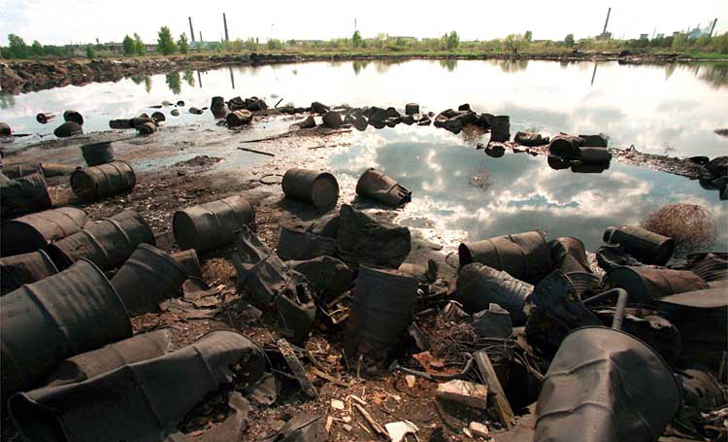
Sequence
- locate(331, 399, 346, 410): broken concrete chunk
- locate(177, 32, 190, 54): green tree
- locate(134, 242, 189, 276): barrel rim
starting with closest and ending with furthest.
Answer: locate(331, 399, 346, 410): broken concrete chunk → locate(134, 242, 189, 276): barrel rim → locate(177, 32, 190, 54): green tree

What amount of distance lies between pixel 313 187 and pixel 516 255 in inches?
172

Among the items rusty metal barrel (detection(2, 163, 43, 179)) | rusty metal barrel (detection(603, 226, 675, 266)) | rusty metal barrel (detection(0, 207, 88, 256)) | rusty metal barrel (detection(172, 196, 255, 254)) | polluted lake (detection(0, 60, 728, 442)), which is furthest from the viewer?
rusty metal barrel (detection(2, 163, 43, 179))

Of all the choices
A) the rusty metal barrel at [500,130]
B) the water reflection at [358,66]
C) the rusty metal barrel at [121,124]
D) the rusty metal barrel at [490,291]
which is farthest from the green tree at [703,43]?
the rusty metal barrel at [121,124]

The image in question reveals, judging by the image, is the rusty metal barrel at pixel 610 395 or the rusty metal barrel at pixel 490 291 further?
the rusty metal barrel at pixel 490 291

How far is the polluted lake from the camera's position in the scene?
270 cm

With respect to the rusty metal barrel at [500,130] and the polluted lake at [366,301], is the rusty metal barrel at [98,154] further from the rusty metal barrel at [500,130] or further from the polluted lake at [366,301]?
the rusty metal barrel at [500,130]

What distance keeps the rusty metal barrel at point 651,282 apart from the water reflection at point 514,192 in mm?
2393

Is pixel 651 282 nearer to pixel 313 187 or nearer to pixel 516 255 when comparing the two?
pixel 516 255

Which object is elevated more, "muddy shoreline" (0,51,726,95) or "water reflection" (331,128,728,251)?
"muddy shoreline" (0,51,726,95)

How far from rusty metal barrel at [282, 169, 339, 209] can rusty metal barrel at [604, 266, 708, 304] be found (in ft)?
18.0

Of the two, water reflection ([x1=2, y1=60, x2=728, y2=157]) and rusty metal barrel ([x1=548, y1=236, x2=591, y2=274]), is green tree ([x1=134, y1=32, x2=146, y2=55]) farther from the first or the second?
rusty metal barrel ([x1=548, y1=236, x2=591, y2=274])

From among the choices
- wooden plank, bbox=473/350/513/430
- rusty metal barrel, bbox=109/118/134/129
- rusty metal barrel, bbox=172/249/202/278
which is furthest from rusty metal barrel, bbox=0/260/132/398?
rusty metal barrel, bbox=109/118/134/129

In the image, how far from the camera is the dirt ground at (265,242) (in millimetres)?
3193

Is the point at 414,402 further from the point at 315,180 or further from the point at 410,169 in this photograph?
the point at 410,169
